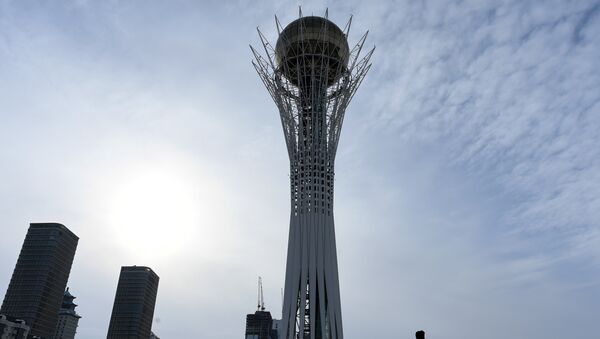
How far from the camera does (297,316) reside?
73.4 metres

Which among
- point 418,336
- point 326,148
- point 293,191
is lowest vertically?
point 418,336

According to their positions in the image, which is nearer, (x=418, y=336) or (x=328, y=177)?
(x=418, y=336)

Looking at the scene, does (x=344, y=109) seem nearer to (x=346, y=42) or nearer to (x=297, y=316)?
(x=346, y=42)

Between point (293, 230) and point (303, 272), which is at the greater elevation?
point (293, 230)

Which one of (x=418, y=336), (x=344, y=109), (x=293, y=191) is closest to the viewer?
(x=418, y=336)

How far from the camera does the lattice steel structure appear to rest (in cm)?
7312

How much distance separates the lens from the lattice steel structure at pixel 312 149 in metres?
73.1

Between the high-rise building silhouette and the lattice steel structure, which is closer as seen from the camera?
the lattice steel structure

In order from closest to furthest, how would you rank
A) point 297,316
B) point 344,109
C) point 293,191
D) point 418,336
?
point 418,336, point 297,316, point 293,191, point 344,109

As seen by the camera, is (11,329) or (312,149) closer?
(312,149)

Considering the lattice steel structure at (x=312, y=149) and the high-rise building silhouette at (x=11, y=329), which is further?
the high-rise building silhouette at (x=11, y=329)

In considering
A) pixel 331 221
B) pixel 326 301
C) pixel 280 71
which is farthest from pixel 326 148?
Result: pixel 326 301

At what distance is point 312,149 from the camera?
82.3 metres

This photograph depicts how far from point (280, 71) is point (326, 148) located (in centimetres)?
1832
